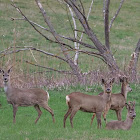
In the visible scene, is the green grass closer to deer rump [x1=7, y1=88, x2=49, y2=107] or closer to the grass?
deer rump [x1=7, y1=88, x2=49, y2=107]

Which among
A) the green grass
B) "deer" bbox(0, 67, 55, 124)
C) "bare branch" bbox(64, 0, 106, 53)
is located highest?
"bare branch" bbox(64, 0, 106, 53)

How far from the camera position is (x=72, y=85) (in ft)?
50.2

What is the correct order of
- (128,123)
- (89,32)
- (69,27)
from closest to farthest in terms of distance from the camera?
(128,123), (89,32), (69,27)

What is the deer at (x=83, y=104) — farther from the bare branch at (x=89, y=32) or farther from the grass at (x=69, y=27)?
the grass at (x=69, y=27)

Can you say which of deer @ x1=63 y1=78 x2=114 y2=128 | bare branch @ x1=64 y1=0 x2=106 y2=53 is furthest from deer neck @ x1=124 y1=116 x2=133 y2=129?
bare branch @ x1=64 y1=0 x2=106 y2=53

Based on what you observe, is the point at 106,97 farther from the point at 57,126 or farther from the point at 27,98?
the point at 27,98

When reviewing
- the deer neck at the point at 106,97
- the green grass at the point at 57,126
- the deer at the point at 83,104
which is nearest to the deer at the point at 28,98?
the green grass at the point at 57,126

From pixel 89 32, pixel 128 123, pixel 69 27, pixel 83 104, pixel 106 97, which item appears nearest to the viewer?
pixel 128 123

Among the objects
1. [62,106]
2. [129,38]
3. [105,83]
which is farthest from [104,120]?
[129,38]

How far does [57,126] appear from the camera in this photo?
→ 10508 mm

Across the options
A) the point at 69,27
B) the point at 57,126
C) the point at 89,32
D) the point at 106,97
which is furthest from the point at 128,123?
the point at 69,27

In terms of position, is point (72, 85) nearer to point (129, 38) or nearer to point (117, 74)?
point (117, 74)

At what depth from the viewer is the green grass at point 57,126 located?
28.3ft

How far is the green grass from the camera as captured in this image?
8.63 m
